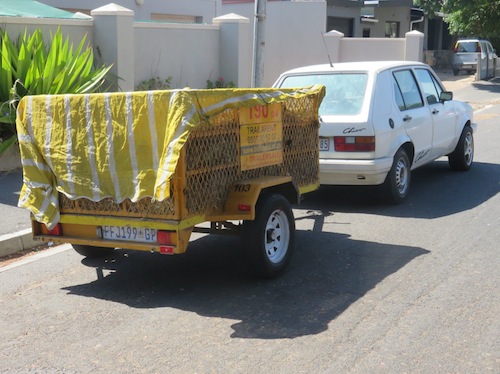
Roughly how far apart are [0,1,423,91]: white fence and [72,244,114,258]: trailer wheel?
6072mm

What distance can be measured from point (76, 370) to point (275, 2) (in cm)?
1906

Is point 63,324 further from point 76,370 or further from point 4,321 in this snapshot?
point 76,370

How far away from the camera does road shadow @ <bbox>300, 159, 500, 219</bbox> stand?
30.2ft

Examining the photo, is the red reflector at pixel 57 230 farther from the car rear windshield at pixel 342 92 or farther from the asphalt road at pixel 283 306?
the car rear windshield at pixel 342 92

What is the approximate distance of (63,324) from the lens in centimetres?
562

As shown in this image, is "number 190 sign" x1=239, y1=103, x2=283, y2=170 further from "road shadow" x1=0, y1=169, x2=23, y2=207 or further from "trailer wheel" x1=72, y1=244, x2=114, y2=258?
"road shadow" x1=0, y1=169, x2=23, y2=207

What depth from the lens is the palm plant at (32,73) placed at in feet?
35.1

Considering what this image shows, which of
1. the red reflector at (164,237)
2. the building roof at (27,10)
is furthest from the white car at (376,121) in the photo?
the building roof at (27,10)

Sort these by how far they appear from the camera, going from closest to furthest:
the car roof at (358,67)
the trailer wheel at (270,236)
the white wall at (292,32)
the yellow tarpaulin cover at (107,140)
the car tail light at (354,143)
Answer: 1. the yellow tarpaulin cover at (107,140)
2. the trailer wheel at (270,236)
3. the car tail light at (354,143)
4. the car roof at (358,67)
5. the white wall at (292,32)

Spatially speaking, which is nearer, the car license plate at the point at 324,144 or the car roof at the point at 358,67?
the car license plate at the point at 324,144

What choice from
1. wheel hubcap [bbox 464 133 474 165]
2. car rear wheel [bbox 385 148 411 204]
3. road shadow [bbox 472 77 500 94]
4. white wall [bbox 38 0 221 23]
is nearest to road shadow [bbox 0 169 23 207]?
car rear wheel [bbox 385 148 411 204]

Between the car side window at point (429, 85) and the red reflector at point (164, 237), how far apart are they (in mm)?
5548

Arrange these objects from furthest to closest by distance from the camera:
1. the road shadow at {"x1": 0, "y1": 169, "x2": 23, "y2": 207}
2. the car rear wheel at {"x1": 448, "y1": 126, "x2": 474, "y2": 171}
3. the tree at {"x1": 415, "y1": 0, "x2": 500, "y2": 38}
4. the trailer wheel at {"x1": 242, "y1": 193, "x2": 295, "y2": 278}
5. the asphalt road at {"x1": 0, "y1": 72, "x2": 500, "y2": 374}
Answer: the tree at {"x1": 415, "y1": 0, "x2": 500, "y2": 38} < the car rear wheel at {"x1": 448, "y1": 126, "x2": 474, "y2": 171} < the road shadow at {"x1": 0, "y1": 169, "x2": 23, "y2": 207} < the trailer wheel at {"x1": 242, "y1": 193, "x2": 295, "y2": 278} < the asphalt road at {"x1": 0, "y1": 72, "x2": 500, "y2": 374}

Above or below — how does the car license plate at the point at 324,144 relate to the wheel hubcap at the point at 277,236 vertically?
above
